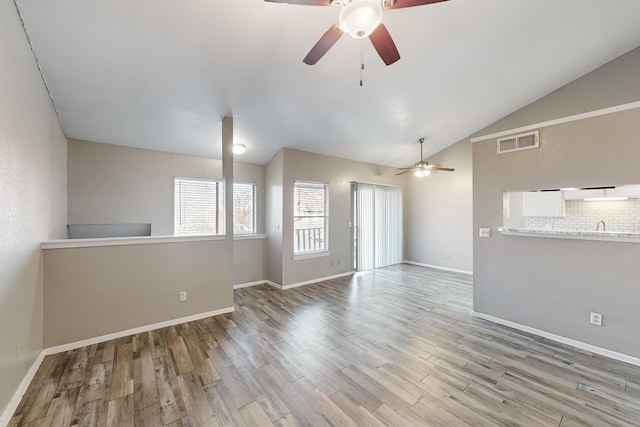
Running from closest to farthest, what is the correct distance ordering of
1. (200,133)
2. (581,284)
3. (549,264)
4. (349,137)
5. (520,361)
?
(520,361), (581,284), (549,264), (200,133), (349,137)

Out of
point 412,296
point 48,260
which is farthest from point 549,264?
point 48,260

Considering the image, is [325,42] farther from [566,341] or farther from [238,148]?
[566,341]

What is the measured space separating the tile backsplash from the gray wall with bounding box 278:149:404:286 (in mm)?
3212

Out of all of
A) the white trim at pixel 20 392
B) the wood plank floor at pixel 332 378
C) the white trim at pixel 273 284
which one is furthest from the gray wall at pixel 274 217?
the white trim at pixel 20 392

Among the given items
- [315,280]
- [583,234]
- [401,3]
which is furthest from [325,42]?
[315,280]

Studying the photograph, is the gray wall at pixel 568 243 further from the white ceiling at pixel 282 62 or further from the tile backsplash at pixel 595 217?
the tile backsplash at pixel 595 217

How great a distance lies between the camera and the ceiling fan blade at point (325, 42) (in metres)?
1.62

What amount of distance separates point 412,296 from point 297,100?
11.9ft

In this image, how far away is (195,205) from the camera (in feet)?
15.7

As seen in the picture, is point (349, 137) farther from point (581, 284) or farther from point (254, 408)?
point (254, 408)

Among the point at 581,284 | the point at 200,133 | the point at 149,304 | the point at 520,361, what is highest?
the point at 200,133

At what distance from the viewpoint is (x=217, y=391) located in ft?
6.75

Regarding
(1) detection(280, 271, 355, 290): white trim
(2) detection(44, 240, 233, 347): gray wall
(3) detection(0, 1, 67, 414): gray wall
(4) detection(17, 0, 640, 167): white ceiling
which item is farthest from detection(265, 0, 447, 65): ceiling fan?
(1) detection(280, 271, 355, 290): white trim

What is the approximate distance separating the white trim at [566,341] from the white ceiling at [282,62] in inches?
121
